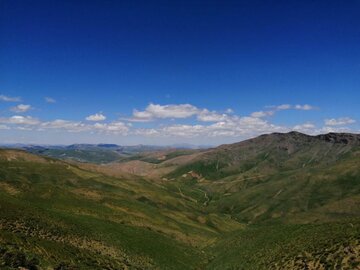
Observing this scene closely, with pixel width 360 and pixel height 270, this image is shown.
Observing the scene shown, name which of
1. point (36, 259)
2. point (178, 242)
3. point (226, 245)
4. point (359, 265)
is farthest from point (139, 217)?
point (359, 265)

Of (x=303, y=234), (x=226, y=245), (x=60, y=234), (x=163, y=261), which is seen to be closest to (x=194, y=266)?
(x=163, y=261)

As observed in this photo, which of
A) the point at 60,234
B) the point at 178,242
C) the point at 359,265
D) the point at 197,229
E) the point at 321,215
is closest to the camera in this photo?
the point at 359,265

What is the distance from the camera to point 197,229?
14788 cm

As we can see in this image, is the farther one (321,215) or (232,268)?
(321,215)

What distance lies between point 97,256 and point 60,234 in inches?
462

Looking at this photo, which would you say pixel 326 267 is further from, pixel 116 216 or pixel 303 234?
pixel 116 216

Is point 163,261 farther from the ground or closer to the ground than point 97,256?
closer to the ground

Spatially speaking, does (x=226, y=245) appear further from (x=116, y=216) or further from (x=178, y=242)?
(x=116, y=216)

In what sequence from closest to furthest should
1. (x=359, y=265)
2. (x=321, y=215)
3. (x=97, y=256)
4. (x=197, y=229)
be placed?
(x=359, y=265)
(x=97, y=256)
(x=197, y=229)
(x=321, y=215)

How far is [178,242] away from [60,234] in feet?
163

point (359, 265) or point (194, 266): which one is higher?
point (359, 265)

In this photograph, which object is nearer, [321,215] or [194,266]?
[194,266]

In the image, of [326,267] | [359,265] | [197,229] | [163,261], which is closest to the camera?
[359,265]

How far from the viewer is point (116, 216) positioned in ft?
405
